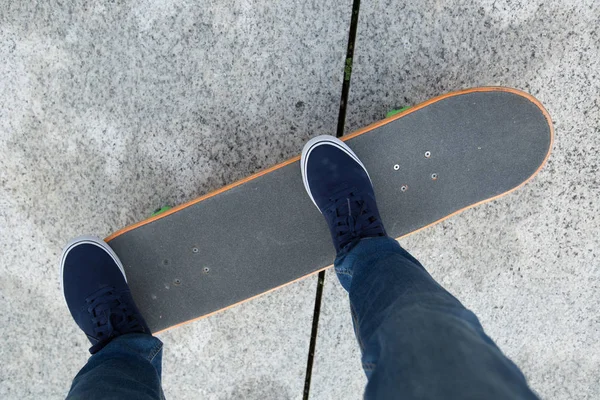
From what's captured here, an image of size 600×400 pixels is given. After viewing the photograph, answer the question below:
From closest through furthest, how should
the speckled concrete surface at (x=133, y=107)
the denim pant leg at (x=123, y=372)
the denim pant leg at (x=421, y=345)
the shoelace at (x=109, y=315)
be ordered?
the denim pant leg at (x=421, y=345), the denim pant leg at (x=123, y=372), the shoelace at (x=109, y=315), the speckled concrete surface at (x=133, y=107)

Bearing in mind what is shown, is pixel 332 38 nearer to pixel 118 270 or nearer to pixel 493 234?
pixel 493 234

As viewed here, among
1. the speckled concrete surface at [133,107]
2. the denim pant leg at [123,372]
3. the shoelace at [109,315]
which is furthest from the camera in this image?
the speckled concrete surface at [133,107]

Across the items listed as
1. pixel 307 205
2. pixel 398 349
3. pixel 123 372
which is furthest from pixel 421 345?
pixel 123 372

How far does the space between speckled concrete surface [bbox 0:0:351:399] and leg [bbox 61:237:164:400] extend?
0.13 metres

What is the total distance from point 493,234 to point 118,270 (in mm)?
1195

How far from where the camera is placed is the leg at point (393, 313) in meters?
0.71

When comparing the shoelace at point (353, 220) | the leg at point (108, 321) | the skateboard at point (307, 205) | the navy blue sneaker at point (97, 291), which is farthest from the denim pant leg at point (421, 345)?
the navy blue sneaker at point (97, 291)

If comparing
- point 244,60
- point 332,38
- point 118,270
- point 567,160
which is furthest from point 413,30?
point 118,270

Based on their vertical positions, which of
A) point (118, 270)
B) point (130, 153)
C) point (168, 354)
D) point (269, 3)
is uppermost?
point (269, 3)

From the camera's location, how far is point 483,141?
122cm

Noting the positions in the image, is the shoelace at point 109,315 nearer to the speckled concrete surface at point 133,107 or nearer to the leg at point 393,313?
the speckled concrete surface at point 133,107

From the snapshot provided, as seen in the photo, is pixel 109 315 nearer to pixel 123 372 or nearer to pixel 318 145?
pixel 123 372

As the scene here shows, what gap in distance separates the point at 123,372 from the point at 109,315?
0.23 meters

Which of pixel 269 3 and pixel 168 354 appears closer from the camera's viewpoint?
pixel 269 3
